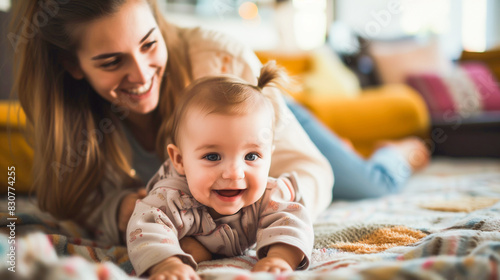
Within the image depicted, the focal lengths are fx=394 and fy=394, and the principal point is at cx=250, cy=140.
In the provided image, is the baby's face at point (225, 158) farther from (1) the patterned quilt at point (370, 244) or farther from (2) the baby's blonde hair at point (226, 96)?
(1) the patterned quilt at point (370, 244)

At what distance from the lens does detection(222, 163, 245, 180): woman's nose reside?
24.2 inches

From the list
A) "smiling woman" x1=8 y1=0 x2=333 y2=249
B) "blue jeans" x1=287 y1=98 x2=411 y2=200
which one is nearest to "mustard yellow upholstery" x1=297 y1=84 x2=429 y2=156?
"blue jeans" x1=287 y1=98 x2=411 y2=200

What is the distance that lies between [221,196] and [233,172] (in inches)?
2.1

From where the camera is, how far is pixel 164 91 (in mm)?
992

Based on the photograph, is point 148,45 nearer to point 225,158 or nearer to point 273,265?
point 225,158

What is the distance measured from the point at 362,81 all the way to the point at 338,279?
2.69 meters

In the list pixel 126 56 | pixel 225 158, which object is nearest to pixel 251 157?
pixel 225 158

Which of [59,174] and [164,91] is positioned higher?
[164,91]

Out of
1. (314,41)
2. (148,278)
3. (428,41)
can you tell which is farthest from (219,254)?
(314,41)

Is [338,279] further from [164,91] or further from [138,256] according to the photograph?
[164,91]

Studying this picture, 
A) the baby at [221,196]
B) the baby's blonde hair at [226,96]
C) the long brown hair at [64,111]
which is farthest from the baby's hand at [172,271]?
the long brown hair at [64,111]

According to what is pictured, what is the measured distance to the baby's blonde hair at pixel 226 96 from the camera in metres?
0.64

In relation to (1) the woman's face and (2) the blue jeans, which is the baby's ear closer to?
(1) the woman's face

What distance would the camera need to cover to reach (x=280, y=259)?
23.1 inches
